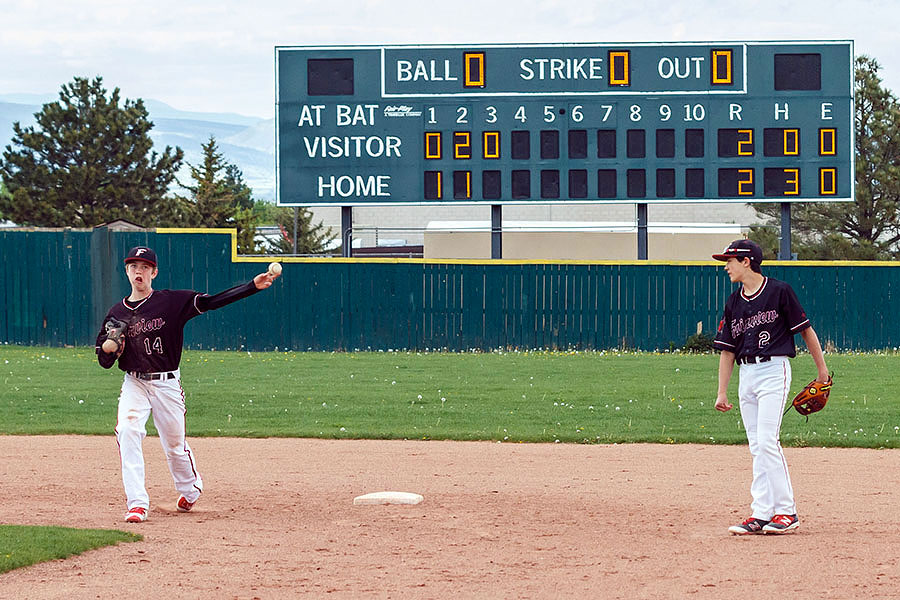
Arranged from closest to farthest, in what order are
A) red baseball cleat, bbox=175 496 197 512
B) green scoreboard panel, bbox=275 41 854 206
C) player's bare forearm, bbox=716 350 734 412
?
player's bare forearm, bbox=716 350 734 412 < red baseball cleat, bbox=175 496 197 512 < green scoreboard panel, bbox=275 41 854 206

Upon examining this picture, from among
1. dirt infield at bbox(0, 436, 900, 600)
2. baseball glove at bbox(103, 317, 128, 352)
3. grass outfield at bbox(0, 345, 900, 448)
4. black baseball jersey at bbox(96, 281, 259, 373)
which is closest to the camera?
dirt infield at bbox(0, 436, 900, 600)

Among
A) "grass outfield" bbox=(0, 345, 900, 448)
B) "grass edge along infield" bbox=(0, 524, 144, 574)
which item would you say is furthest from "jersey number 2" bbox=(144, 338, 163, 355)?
"grass outfield" bbox=(0, 345, 900, 448)

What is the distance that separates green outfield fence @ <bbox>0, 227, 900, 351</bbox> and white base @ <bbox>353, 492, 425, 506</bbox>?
52.7 ft

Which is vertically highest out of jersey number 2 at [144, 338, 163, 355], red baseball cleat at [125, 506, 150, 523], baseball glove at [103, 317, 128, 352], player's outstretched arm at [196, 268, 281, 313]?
player's outstretched arm at [196, 268, 281, 313]

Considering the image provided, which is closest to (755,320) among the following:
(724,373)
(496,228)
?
(724,373)

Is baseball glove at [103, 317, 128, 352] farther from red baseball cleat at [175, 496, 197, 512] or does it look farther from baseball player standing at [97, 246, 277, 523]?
red baseball cleat at [175, 496, 197, 512]

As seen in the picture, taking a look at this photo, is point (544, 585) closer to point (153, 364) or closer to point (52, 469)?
point (153, 364)

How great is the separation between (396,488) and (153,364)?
90.5 inches

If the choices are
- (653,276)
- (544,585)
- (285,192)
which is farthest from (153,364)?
(653,276)

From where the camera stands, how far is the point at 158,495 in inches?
365

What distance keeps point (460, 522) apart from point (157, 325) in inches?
95.3

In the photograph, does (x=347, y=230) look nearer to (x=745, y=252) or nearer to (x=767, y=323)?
(x=745, y=252)

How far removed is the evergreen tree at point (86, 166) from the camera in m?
52.4

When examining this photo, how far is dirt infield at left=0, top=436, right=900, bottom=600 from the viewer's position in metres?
6.29
